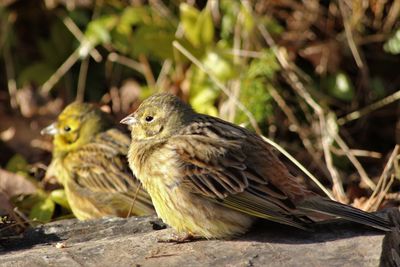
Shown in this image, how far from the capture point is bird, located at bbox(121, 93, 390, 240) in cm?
431

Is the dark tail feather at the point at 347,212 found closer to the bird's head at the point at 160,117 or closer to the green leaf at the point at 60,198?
the bird's head at the point at 160,117

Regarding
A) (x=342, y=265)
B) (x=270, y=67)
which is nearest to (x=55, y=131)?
(x=270, y=67)

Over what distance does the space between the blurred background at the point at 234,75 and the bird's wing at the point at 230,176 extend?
54.9 inches

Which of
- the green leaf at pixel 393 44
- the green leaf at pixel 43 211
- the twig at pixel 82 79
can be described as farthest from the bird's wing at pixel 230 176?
the twig at pixel 82 79

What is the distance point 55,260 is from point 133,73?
3.94 meters

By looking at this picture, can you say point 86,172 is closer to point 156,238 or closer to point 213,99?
point 213,99

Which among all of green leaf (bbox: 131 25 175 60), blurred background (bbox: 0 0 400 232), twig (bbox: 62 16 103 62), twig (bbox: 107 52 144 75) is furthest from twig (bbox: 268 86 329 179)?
twig (bbox: 62 16 103 62)

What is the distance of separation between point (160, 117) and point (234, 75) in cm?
185

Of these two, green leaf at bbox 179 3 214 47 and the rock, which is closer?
the rock

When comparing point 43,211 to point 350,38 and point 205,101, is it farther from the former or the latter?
point 350,38

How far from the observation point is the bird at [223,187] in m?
4.31

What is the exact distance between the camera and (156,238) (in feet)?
14.7

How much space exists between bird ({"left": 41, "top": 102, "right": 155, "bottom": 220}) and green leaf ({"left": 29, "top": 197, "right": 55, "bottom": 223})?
0.18 metres

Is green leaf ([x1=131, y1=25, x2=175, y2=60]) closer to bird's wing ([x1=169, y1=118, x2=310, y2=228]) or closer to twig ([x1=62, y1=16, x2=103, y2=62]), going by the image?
twig ([x1=62, y1=16, x2=103, y2=62])
